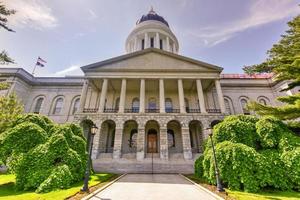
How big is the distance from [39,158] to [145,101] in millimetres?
17135

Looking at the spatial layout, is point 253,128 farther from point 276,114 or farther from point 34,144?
point 34,144

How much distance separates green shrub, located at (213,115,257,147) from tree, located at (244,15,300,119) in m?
1.37

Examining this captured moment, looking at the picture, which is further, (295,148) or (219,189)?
(295,148)

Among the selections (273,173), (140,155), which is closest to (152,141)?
(140,155)

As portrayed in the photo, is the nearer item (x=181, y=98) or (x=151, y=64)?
(x=181, y=98)

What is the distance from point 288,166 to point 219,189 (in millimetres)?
3938

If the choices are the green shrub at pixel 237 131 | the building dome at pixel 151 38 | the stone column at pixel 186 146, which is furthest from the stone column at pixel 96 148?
the building dome at pixel 151 38

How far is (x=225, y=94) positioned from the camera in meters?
27.3

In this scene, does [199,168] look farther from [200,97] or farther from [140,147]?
[200,97]

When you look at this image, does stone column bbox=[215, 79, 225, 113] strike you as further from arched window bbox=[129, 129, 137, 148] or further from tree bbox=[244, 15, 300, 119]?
arched window bbox=[129, 129, 137, 148]

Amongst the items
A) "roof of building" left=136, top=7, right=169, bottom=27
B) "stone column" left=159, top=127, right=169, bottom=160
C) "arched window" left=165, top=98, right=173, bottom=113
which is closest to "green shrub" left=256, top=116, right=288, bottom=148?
"stone column" left=159, top=127, right=169, bottom=160

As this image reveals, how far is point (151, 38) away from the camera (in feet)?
117

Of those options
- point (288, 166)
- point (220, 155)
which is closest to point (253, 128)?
point (288, 166)

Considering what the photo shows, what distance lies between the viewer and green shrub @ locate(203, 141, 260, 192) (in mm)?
8266
